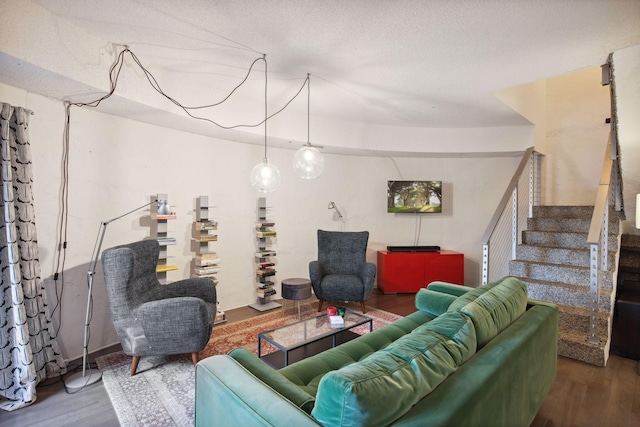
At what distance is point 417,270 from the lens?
5137 millimetres

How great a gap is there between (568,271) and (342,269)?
250 centimetres

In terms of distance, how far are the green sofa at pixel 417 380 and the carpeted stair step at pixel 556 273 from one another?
5.99 feet

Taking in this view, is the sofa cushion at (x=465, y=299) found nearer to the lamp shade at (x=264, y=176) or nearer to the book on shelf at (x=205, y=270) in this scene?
the lamp shade at (x=264, y=176)

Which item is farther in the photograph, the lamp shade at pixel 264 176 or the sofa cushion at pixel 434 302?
the lamp shade at pixel 264 176

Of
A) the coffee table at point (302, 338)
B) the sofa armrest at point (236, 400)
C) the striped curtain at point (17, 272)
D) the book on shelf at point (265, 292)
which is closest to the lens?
the sofa armrest at point (236, 400)

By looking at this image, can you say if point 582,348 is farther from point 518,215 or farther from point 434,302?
point 518,215

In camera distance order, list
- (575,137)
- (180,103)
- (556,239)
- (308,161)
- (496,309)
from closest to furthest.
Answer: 1. (496,309)
2. (308,161)
3. (180,103)
4. (556,239)
5. (575,137)

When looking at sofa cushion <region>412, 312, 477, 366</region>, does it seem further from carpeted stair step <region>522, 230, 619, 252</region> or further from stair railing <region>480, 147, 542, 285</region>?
stair railing <region>480, 147, 542, 285</region>

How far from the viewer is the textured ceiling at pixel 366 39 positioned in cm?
210

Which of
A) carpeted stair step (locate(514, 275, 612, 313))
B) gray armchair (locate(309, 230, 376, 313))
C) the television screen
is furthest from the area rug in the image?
the television screen

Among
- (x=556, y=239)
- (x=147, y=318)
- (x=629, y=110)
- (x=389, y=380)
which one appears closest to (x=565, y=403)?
(x=389, y=380)

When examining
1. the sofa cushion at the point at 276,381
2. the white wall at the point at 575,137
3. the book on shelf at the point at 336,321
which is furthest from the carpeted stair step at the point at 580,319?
the sofa cushion at the point at 276,381

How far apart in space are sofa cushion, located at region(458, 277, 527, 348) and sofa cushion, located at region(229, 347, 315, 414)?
836 millimetres

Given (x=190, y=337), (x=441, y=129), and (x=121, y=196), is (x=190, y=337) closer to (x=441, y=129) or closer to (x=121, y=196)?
(x=121, y=196)
